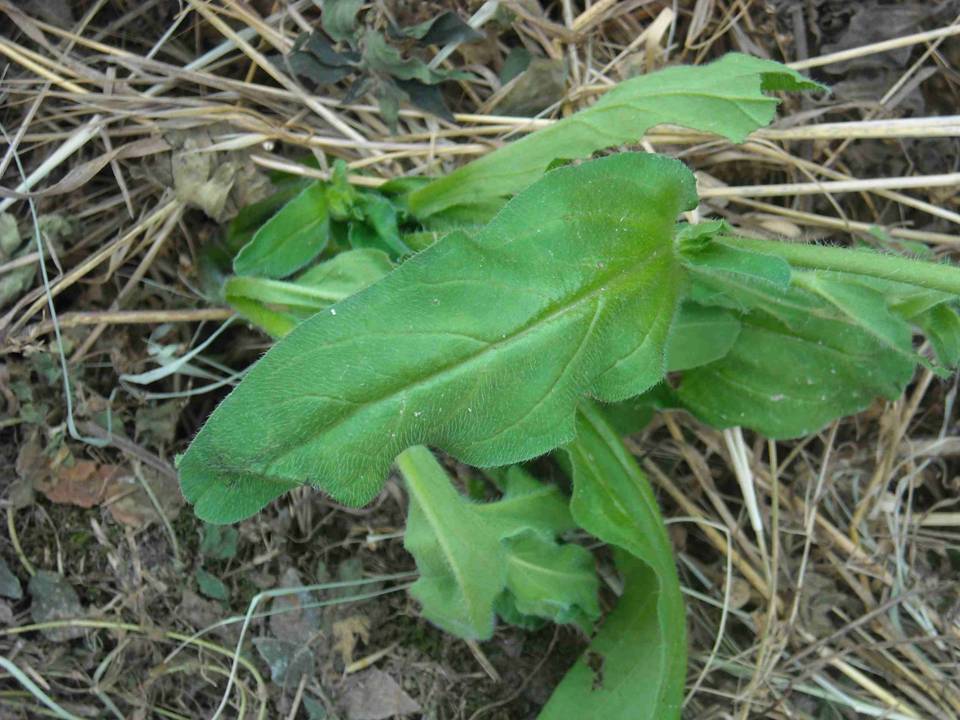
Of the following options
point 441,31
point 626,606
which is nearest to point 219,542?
point 626,606

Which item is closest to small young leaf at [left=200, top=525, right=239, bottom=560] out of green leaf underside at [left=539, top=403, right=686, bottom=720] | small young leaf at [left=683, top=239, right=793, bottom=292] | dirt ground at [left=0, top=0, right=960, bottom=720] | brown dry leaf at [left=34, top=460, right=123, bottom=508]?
dirt ground at [left=0, top=0, right=960, bottom=720]

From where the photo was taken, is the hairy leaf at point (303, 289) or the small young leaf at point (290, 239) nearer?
the hairy leaf at point (303, 289)

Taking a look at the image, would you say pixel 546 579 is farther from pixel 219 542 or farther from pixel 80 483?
pixel 80 483

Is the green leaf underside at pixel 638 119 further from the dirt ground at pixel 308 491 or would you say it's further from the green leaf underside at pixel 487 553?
the green leaf underside at pixel 487 553

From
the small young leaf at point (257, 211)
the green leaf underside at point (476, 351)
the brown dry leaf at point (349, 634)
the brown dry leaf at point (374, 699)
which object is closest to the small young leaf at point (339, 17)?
the small young leaf at point (257, 211)

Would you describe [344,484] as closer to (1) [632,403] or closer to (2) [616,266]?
(2) [616,266]

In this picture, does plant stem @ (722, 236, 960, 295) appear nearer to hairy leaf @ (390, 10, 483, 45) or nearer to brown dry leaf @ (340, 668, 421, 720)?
hairy leaf @ (390, 10, 483, 45)
